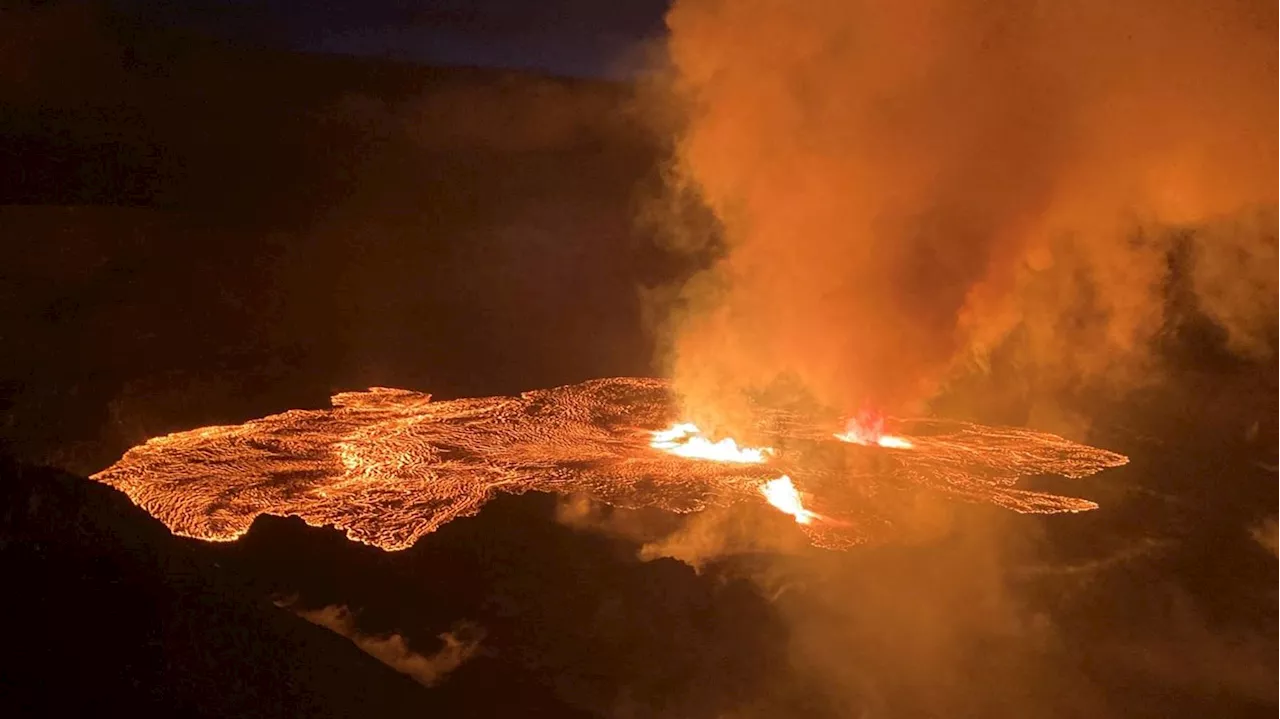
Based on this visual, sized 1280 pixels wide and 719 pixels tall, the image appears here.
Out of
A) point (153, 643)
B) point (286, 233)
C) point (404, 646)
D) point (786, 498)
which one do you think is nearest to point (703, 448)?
point (786, 498)

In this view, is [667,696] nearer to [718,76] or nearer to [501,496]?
[501,496]

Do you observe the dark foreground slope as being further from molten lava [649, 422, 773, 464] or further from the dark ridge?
the dark ridge

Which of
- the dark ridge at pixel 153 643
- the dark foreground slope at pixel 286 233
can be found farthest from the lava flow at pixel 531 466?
the dark ridge at pixel 153 643

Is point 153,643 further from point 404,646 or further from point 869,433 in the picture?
point 869,433

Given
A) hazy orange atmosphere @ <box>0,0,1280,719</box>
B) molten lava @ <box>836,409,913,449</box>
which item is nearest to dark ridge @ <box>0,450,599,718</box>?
hazy orange atmosphere @ <box>0,0,1280,719</box>

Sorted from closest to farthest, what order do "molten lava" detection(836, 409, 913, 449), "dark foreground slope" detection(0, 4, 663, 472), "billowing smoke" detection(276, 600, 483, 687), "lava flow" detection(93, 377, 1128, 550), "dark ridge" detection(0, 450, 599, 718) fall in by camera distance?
"dark ridge" detection(0, 450, 599, 718)
"billowing smoke" detection(276, 600, 483, 687)
"lava flow" detection(93, 377, 1128, 550)
"molten lava" detection(836, 409, 913, 449)
"dark foreground slope" detection(0, 4, 663, 472)

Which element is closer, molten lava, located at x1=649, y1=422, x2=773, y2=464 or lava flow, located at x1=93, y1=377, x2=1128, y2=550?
lava flow, located at x1=93, y1=377, x2=1128, y2=550
